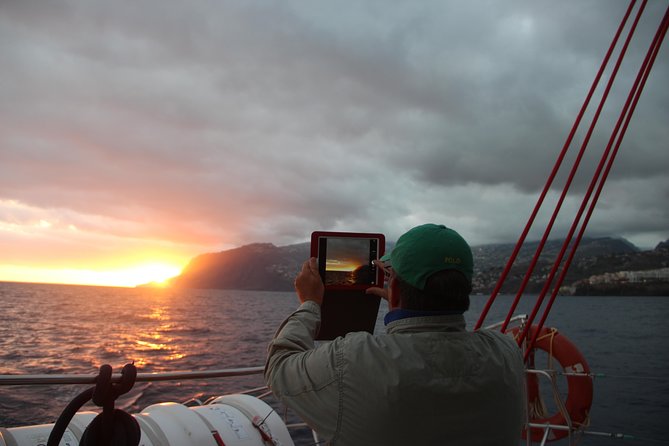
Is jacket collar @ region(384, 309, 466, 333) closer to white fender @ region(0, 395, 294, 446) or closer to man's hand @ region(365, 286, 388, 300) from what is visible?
man's hand @ region(365, 286, 388, 300)

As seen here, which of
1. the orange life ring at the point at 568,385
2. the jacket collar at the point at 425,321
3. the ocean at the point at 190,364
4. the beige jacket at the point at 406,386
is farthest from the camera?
the ocean at the point at 190,364

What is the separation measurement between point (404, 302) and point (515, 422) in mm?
544

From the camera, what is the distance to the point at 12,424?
10109mm

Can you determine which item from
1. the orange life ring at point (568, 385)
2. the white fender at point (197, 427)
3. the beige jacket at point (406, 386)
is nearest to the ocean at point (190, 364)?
the orange life ring at point (568, 385)

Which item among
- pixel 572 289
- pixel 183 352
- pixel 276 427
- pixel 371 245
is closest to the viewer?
pixel 371 245

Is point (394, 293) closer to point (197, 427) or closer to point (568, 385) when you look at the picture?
point (197, 427)

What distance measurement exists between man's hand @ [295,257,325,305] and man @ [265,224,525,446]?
24cm

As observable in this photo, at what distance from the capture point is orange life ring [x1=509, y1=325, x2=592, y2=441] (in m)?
6.48

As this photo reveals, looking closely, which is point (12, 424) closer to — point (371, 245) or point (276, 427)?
point (276, 427)

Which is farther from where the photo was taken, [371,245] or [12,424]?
[12,424]

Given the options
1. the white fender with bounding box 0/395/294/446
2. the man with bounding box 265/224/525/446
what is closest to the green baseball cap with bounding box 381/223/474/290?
the man with bounding box 265/224/525/446

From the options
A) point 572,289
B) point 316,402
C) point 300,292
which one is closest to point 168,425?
point 300,292

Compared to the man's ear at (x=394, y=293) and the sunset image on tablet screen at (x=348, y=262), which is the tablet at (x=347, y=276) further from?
the man's ear at (x=394, y=293)

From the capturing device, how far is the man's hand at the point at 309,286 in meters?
1.95
